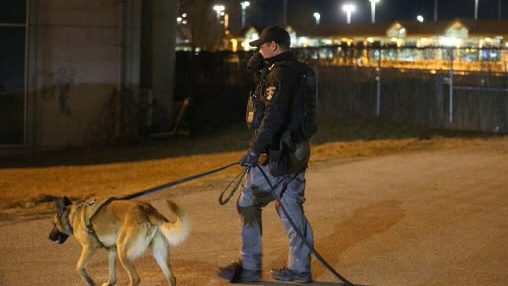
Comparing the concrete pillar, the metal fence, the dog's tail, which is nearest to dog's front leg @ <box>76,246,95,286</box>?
the dog's tail

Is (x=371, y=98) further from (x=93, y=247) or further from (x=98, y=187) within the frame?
(x=93, y=247)

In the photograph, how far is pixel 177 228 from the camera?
645 centimetres

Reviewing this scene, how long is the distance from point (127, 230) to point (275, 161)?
1.22 metres

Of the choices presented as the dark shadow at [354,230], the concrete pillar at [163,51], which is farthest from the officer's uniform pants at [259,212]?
the concrete pillar at [163,51]

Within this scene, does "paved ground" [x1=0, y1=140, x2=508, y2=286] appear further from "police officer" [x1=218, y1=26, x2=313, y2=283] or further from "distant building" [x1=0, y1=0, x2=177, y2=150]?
"distant building" [x1=0, y1=0, x2=177, y2=150]

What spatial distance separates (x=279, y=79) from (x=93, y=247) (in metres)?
1.83

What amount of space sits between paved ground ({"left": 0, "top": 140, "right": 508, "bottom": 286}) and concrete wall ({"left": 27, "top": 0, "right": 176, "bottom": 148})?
1032 cm

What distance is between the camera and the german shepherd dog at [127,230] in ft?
21.0

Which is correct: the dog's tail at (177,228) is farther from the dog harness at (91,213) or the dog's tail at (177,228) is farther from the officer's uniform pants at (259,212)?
the officer's uniform pants at (259,212)

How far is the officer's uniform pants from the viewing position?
6949mm

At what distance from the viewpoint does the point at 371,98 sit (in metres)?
24.9

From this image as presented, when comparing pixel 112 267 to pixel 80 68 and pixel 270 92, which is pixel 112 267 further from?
pixel 80 68

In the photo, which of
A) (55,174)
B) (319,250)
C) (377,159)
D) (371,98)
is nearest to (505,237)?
(319,250)

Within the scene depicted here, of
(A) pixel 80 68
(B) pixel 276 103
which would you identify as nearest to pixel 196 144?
(A) pixel 80 68
